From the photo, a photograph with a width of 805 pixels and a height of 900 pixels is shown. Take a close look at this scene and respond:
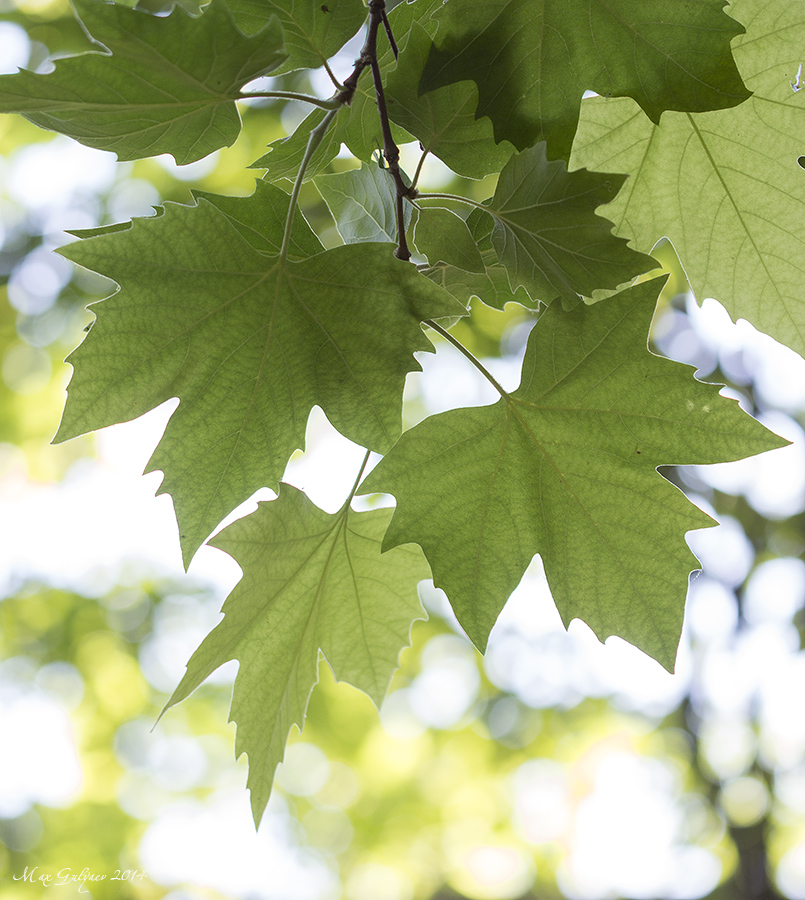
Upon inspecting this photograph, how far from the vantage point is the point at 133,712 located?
18.4ft

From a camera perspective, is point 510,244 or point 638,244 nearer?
point 510,244

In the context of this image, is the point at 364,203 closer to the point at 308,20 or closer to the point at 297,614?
the point at 308,20

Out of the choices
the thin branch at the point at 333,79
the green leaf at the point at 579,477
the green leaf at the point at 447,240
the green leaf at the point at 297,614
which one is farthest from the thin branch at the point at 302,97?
the green leaf at the point at 297,614

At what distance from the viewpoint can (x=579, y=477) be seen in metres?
0.78

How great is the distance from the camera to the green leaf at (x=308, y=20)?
0.70m

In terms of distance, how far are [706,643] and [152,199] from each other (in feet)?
17.0

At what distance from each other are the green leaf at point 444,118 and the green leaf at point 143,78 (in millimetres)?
127

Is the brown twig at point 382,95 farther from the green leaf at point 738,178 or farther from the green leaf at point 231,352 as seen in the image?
the green leaf at point 738,178

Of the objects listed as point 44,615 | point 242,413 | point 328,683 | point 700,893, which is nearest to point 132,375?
→ point 242,413

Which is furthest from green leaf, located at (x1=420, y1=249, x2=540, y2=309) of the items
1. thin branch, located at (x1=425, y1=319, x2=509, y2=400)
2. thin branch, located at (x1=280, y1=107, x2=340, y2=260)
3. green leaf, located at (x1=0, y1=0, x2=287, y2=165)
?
green leaf, located at (x1=0, y1=0, x2=287, y2=165)

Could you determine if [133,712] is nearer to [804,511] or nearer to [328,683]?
[328,683]

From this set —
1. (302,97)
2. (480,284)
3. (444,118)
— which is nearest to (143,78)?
(302,97)

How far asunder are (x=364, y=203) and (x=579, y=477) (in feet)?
1.27

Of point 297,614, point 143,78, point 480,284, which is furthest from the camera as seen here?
point 297,614
